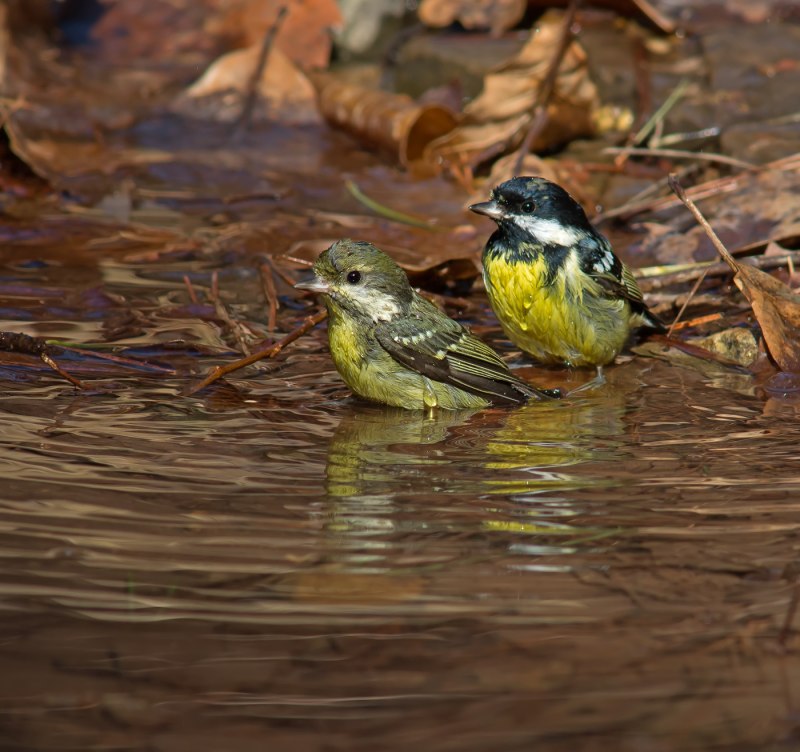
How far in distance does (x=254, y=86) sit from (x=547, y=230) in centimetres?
493

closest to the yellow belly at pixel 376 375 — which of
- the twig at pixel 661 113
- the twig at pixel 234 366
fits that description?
the twig at pixel 234 366

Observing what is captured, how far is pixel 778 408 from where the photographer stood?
5465 millimetres

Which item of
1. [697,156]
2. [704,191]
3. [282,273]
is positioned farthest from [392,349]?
[697,156]

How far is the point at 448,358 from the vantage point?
5707 mm

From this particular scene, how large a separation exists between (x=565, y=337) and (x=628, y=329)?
482 millimetres

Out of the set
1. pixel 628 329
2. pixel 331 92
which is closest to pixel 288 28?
pixel 331 92

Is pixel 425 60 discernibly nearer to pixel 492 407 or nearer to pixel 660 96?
pixel 660 96

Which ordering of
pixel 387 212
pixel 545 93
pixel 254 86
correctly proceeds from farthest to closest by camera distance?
pixel 254 86 → pixel 545 93 → pixel 387 212

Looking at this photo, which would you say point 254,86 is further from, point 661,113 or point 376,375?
point 376,375

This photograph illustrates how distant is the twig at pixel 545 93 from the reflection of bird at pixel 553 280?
2.38 metres

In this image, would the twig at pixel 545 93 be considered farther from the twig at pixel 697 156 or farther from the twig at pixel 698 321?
the twig at pixel 698 321

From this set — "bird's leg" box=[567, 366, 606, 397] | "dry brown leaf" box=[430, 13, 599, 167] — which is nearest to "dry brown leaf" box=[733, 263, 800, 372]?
"bird's leg" box=[567, 366, 606, 397]

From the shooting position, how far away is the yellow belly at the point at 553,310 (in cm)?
607

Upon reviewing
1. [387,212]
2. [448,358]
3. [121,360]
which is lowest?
[121,360]
